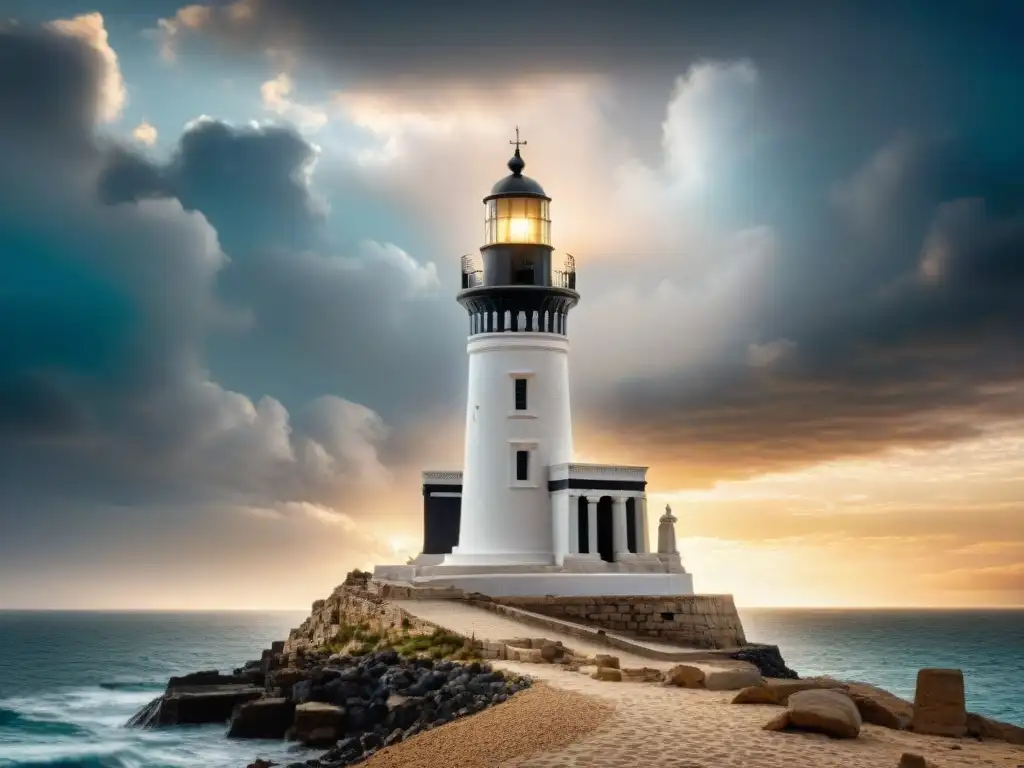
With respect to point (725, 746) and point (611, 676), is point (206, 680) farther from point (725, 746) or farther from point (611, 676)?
point (725, 746)

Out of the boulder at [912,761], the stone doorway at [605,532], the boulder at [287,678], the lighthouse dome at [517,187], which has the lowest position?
the boulder at [912,761]

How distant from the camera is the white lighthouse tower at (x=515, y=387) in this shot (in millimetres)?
36094

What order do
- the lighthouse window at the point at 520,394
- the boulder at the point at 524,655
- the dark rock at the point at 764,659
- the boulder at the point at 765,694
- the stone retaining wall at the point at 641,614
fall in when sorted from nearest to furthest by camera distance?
the boulder at the point at 765,694
the boulder at the point at 524,655
the dark rock at the point at 764,659
the stone retaining wall at the point at 641,614
the lighthouse window at the point at 520,394

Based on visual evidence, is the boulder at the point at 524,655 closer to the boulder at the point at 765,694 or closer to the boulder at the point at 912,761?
the boulder at the point at 765,694

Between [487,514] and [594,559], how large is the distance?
340cm

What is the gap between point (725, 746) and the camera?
44.7ft

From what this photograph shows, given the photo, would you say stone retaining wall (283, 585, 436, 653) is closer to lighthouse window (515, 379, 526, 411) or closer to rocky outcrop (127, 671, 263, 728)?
rocky outcrop (127, 671, 263, 728)

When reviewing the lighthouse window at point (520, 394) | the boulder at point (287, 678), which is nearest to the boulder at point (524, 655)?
the boulder at point (287, 678)

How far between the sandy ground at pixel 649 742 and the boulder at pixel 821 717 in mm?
150

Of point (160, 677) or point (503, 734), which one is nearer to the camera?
point (503, 734)

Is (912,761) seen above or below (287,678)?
below

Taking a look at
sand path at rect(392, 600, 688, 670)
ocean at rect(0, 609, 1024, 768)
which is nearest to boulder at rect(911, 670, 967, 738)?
→ sand path at rect(392, 600, 688, 670)

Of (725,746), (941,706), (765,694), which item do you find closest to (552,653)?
(765,694)

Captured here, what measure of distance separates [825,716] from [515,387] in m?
22.6
